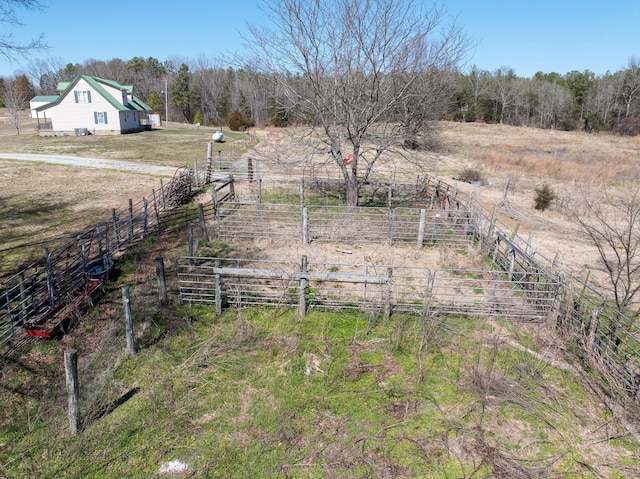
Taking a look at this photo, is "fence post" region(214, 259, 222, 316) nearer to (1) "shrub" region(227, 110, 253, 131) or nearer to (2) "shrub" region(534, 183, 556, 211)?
(2) "shrub" region(534, 183, 556, 211)

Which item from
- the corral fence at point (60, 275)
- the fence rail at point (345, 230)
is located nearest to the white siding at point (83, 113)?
the corral fence at point (60, 275)

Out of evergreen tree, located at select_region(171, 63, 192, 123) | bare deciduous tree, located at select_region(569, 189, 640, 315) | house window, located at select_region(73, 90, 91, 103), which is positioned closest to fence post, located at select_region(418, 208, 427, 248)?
bare deciduous tree, located at select_region(569, 189, 640, 315)

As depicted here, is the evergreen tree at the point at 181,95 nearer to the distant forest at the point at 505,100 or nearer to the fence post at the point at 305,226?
the distant forest at the point at 505,100

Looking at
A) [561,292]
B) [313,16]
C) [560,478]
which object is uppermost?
[313,16]

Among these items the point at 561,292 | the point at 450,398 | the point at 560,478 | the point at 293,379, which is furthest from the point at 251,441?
the point at 561,292

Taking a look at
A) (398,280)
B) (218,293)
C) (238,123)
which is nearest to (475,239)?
(398,280)

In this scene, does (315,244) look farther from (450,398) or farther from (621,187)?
(621,187)

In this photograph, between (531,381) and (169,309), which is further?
(169,309)

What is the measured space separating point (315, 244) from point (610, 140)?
53175 millimetres

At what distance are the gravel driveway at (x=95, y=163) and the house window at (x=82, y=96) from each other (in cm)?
1423

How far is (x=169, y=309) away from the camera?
897 cm

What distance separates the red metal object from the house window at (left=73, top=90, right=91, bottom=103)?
1583 inches

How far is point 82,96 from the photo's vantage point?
1677 inches

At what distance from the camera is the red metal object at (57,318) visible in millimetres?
7715
